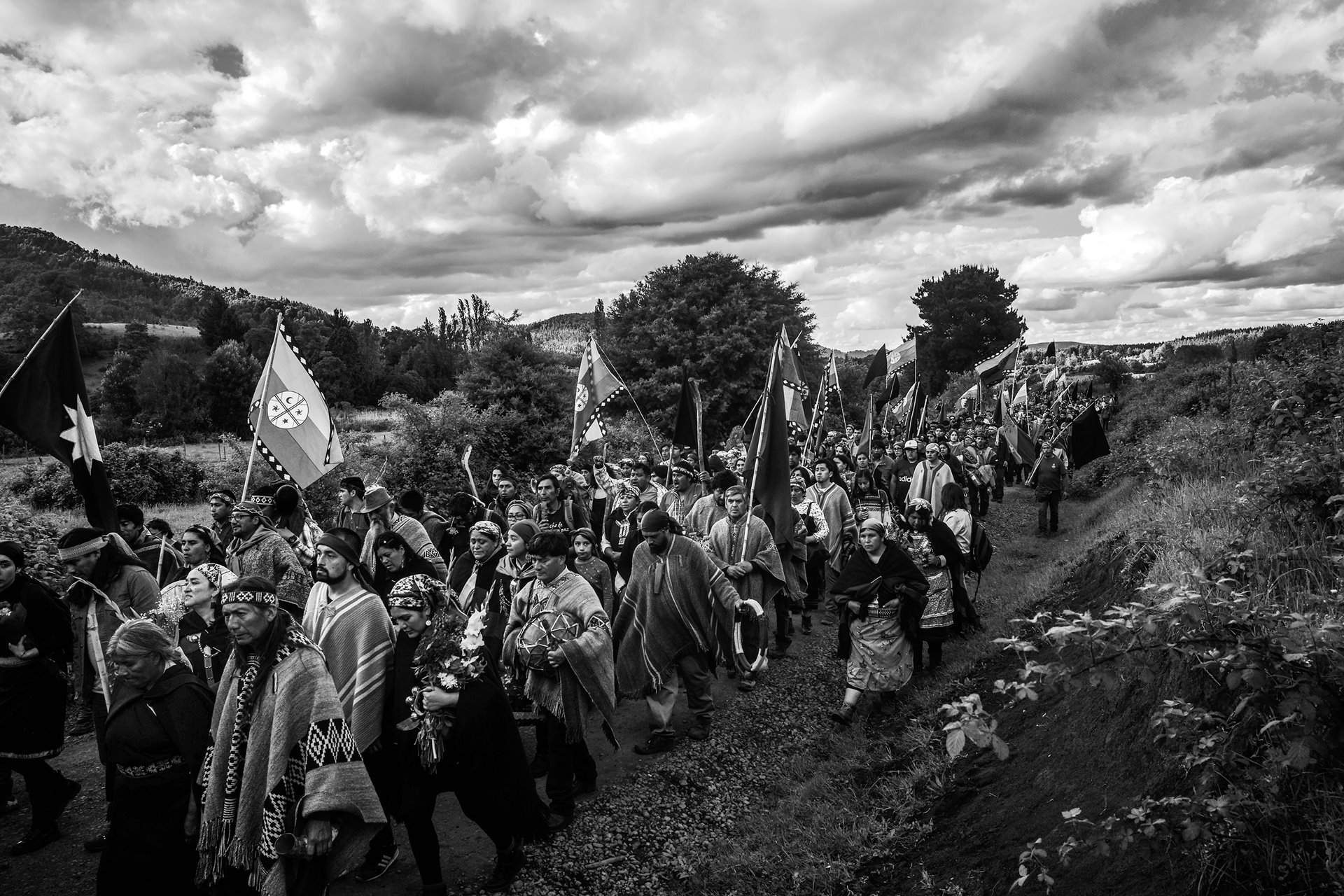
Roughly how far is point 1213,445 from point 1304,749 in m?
10.0

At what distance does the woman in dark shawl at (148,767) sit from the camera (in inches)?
138

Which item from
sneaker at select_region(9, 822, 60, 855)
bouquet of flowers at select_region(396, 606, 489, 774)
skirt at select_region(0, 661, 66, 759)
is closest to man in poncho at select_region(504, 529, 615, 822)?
bouquet of flowers at select_region(396, 606, 489, 774)

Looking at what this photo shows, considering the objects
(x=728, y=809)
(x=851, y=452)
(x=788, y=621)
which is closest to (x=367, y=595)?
(x=728, y=809)

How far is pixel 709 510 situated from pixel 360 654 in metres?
5.05

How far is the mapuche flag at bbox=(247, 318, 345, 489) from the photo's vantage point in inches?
298

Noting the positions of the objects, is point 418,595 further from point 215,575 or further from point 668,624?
point 668,624

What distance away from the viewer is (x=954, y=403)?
4622 centimetres

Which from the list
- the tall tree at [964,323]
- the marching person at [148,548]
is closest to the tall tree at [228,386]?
the marching person at [148,548]

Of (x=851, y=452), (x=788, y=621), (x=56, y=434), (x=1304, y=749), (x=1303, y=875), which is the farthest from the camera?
(x=851, y=452)

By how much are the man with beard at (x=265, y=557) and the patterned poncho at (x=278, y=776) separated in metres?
2.81

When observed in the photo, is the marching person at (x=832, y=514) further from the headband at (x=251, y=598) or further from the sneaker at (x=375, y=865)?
the headband at (x=251, y=598)

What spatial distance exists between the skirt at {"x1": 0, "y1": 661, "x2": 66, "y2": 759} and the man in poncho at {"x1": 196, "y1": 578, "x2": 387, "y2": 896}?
7.53 feet

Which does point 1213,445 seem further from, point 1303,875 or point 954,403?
point 954,403

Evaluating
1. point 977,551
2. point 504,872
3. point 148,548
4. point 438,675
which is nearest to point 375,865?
point 504,872
